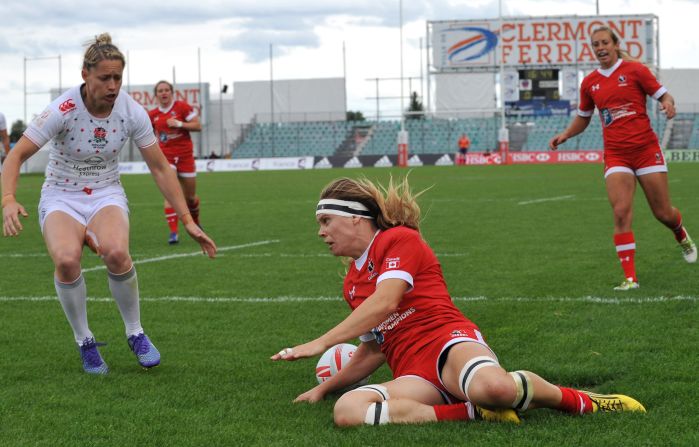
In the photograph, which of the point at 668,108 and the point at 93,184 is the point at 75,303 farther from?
the point at 668,108

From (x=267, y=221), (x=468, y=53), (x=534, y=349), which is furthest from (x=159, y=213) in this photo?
(x=468, y=53)

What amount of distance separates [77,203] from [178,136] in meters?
8.52

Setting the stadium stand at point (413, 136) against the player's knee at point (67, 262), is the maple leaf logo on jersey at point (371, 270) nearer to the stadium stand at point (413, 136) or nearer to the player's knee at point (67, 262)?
the player's knee at point (67, 262)

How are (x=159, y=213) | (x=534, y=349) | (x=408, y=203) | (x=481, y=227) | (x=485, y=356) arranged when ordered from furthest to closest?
(x=159, y=213), (x=481, y=227), (x=534, y=349), (x=408, y=203), (x=485, y=356)

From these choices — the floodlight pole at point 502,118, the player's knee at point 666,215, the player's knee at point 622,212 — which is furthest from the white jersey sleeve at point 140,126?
the floodlight pole at point 502,118

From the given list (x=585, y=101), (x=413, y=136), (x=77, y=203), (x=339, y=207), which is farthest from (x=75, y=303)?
(x=413, y=136)

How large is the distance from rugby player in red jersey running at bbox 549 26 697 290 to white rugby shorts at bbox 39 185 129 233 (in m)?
4.51

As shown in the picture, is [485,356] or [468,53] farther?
[468,53]

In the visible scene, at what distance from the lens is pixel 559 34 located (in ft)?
189

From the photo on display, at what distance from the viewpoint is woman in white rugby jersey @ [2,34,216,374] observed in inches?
226

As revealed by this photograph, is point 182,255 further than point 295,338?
Yes

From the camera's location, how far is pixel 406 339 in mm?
4688

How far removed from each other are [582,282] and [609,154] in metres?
1.16

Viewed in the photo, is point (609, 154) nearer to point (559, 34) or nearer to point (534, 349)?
point (534, 349)
